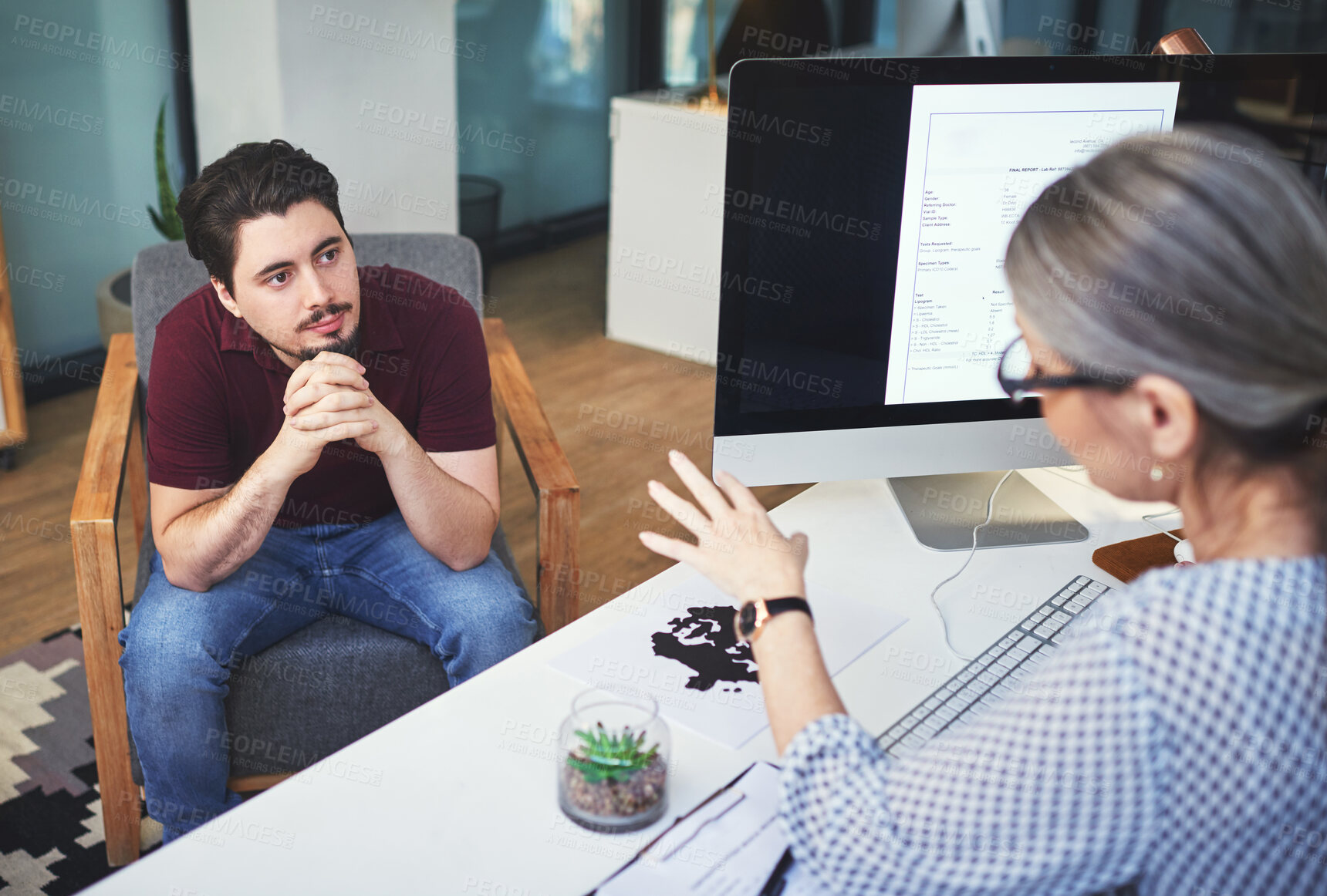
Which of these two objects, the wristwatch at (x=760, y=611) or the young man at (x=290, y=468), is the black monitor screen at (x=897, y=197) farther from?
the young man at (x=290, y=468)

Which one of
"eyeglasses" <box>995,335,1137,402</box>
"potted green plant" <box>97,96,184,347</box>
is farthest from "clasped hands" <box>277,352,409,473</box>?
"potted green plant" <box>97,96,184,347</box>

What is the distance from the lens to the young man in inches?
57.5

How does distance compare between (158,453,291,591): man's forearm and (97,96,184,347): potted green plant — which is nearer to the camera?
(158,453,291,591): man's forearm

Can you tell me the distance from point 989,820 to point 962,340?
720mm

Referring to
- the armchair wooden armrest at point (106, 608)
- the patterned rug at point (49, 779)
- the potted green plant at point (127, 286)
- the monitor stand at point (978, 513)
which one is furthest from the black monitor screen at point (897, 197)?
the potted green plant at point (127, 286)

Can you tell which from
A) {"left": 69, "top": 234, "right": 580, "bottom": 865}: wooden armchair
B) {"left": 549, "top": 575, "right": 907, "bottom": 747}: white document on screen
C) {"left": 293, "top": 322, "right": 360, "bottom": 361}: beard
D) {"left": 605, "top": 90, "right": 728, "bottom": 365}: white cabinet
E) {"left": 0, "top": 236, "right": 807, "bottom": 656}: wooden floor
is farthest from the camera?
{"left": 605, "top": 90, "right": 728, "bottom": 365}: white cabinet

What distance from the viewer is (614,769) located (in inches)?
34.9

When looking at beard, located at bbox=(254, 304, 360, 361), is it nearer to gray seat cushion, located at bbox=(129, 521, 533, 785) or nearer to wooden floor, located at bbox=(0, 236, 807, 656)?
gray seat cushion, located at bbox=(129, 521, 533, 785)

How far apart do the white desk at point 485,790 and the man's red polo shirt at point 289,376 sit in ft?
1.85

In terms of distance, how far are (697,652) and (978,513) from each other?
1.59 ft

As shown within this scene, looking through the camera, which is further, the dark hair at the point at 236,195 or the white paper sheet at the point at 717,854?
the dark hair at the point at 236,195

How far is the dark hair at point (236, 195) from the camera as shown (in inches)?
59.8

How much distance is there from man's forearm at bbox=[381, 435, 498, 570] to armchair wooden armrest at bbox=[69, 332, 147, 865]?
0.37 meters

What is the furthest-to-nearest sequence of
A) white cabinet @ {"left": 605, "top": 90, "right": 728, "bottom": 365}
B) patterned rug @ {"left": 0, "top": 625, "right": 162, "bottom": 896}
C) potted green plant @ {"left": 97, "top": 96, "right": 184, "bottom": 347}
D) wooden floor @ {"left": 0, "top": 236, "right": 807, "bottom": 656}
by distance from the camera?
white cabinet @ {"left": 605, "top": 90, "right": 728, "bottom": 365} < potted green plant @ {"left": 97, "top": 96, "right": 184, "bottom": 347} < wooden floor @ {"left": 0, "top": 236, "right": 807, "bottom": 656} < patterned rug @ {"left": 0, "top": 625, "right": 162, "bottom": 896}
